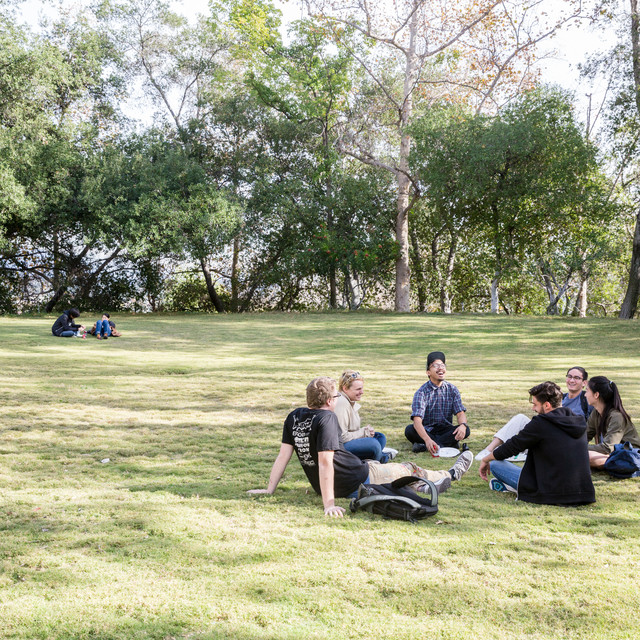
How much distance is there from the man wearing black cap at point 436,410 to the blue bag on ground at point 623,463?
1.55m

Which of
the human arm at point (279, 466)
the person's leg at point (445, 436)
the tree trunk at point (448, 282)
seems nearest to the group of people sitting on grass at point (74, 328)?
the person's leg at point (445, 436)

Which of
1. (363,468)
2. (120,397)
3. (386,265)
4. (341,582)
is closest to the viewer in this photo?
(341,582)

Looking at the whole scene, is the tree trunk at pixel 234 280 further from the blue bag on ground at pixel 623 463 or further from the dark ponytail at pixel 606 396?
the blue bag on ground at pixel 623 463

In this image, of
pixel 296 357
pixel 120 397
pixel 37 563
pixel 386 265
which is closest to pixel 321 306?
pixel 386 265

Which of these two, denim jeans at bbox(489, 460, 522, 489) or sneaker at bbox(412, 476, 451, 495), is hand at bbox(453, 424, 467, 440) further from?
sneaker at bbox(412, 476, 451, 495)

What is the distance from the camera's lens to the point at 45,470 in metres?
6.17

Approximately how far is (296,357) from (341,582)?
11.3m

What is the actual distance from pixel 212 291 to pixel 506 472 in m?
26.1

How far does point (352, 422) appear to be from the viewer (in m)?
6.56

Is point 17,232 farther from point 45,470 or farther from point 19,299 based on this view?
point 45,470

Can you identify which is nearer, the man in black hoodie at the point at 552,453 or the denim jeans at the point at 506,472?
the man in black hoodie at the point at 552,453

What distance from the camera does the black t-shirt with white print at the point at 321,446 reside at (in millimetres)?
5043

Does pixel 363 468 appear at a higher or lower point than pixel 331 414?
lower

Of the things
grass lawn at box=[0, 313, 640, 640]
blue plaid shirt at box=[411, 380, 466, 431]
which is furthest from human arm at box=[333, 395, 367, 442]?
blue plaid shirt at box=[411, 380, 466, 431]
